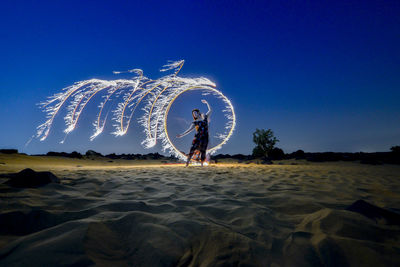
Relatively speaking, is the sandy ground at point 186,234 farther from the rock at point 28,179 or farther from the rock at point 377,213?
the rock at point 28,179

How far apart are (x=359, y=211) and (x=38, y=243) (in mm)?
2491

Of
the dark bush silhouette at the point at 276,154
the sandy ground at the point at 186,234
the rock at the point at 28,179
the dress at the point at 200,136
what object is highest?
the dress at the point at 200,136

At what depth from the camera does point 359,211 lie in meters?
1.66

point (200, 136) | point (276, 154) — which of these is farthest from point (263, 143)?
point (200, 136)

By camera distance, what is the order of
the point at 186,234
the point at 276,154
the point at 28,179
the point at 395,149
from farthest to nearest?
1. the point at 276,154
2. the point at 395,149
3. the point at 28,179
4. the point at 186,234

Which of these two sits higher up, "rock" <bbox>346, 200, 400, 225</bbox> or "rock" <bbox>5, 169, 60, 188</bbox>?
"rock" <bbox>5, 169, 60, 188</bbox>

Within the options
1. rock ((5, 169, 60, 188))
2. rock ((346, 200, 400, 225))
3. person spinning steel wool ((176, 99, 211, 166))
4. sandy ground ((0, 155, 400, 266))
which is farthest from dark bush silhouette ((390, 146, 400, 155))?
rock ((5, 169, 60, 188))

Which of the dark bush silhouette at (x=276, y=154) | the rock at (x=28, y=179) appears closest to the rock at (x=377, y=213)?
the rock at (x=28, y=179)

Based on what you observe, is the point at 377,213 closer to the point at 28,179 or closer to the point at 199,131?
the point at 28,179

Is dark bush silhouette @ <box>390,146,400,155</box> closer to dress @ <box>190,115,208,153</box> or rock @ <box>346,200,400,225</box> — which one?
dress @ <box>190,115,208,153</box>

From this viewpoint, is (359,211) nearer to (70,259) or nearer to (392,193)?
(392,193)

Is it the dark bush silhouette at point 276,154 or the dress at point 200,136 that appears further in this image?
the dark bush silhouette at point 276,154

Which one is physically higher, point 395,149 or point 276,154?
point 395,149

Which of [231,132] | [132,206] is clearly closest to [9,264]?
[132,206]
